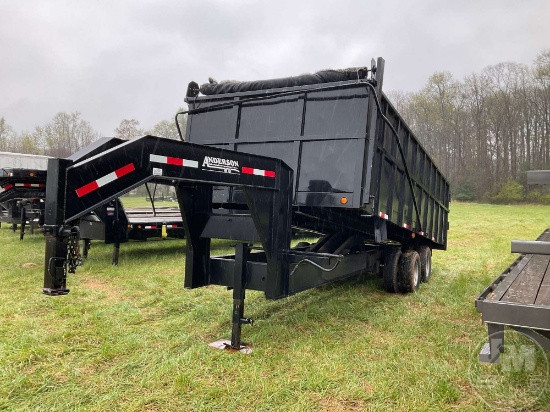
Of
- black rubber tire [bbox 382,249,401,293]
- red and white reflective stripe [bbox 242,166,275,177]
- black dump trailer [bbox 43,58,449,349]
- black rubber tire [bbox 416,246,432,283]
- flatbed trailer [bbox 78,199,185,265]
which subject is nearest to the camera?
black dump trailer [bbox 43,58,449,349]

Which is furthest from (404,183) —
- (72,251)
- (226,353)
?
(72,251)

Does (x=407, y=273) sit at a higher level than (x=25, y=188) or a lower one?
lower

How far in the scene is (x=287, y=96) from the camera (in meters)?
5.11

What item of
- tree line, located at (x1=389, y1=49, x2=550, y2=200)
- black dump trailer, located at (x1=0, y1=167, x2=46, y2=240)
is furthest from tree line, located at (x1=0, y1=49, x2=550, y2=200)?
black dump trailer, located at (x1=0, y1=167, x2=46, y2=240)

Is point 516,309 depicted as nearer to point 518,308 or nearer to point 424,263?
point 518,308

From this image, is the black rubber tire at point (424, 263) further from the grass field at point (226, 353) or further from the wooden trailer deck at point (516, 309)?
the wooden trailer deck at point (516, 309)

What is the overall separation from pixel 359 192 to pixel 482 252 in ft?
25.6

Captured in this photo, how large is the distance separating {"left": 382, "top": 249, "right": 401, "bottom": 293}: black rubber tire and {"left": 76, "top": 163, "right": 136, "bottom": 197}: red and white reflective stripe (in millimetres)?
4492

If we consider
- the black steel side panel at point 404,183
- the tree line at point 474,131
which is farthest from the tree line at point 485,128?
the black steel side panel at point 404,183

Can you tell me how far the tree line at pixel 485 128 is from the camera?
38.5m

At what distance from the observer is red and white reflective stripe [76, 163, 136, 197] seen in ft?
9.18
